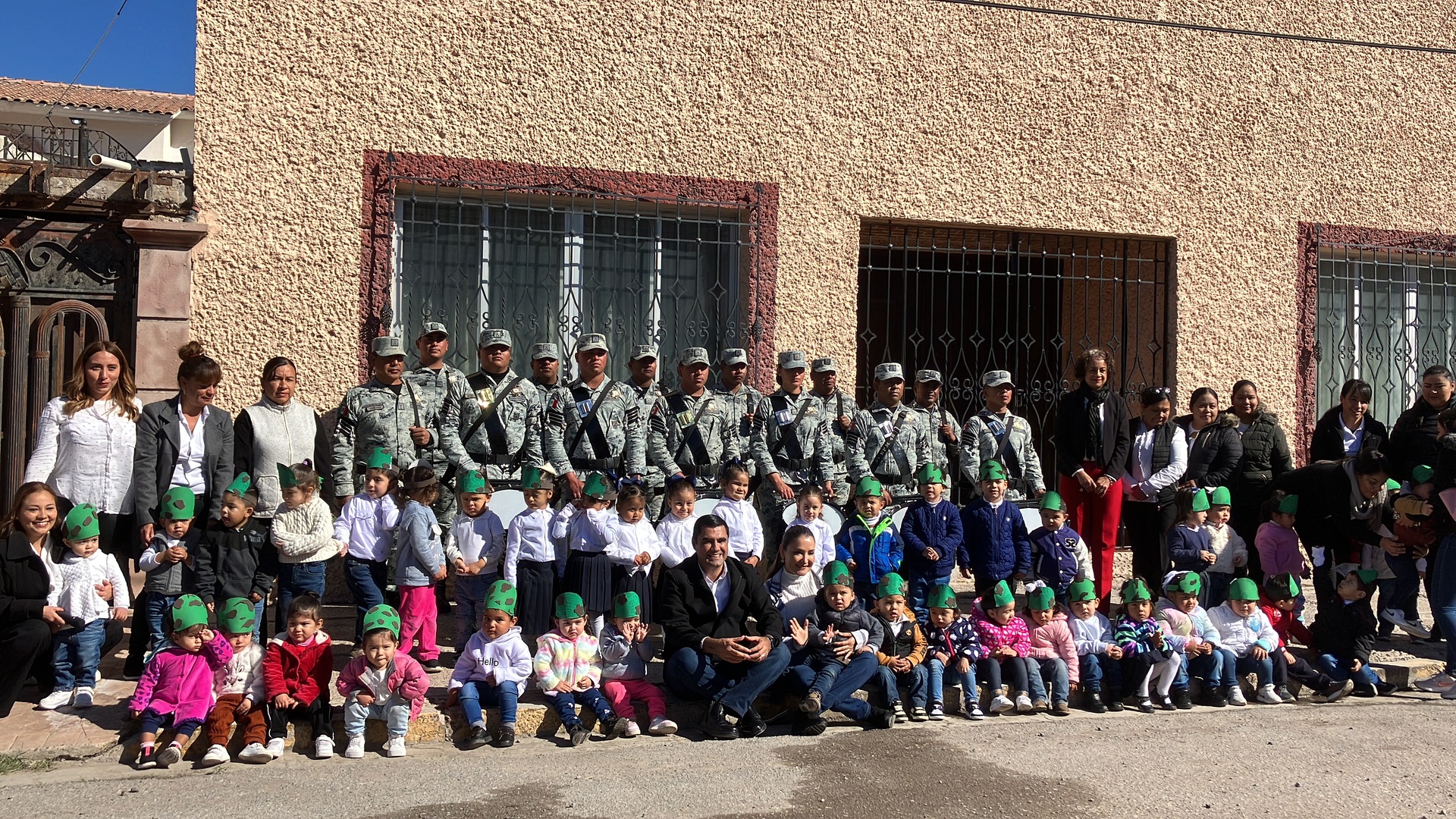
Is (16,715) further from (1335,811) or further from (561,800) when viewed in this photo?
(1335,811)

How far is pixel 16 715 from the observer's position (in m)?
5.04

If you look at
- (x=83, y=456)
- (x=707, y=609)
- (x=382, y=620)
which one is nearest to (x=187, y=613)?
(x=382, y=620)

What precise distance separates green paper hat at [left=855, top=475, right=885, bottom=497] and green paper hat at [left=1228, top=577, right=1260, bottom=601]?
1677 millimetres

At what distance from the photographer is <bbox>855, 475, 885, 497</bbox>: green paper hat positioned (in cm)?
625

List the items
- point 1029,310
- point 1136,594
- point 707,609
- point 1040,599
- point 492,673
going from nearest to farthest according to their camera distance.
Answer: point 492,673, point 707,609, point 1040,599, point 1136,594, point 1029,310

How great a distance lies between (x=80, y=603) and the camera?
5.29 m

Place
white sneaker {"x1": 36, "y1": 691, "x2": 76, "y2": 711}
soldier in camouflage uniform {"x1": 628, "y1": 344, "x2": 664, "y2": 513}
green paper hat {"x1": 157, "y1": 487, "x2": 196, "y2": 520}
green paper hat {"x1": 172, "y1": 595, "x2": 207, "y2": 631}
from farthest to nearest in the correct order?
soldier in camouflage uniform {"x1": 628, "y1": 344, "x2": 664, "y2": 513} → green paper hat {"x1": 157, "y1": 487, "x2": 196, "y2": 520} → white sneaker {"x1": 36, "y1": 691, "x2": 76, "y2": 711} → green paper hat {"x1": 172, "y1": 595, "x2": 207, "y2": 631}

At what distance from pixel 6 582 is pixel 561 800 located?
8.41 feet

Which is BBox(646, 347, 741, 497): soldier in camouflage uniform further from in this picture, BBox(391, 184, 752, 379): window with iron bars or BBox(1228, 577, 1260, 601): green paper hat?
BBox(1228, 577, 1260, 601): green paper hat

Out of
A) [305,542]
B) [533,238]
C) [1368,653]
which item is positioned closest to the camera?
[305,542]

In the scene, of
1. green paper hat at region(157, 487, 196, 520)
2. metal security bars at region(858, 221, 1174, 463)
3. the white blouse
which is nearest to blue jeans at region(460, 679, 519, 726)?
green paper hat at region(157, 487, 196, 520)

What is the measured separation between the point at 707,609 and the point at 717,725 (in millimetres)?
555

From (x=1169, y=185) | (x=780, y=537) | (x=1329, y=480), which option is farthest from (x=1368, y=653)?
(x=1169, y=185)

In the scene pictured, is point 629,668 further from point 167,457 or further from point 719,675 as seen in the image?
point 167,457
